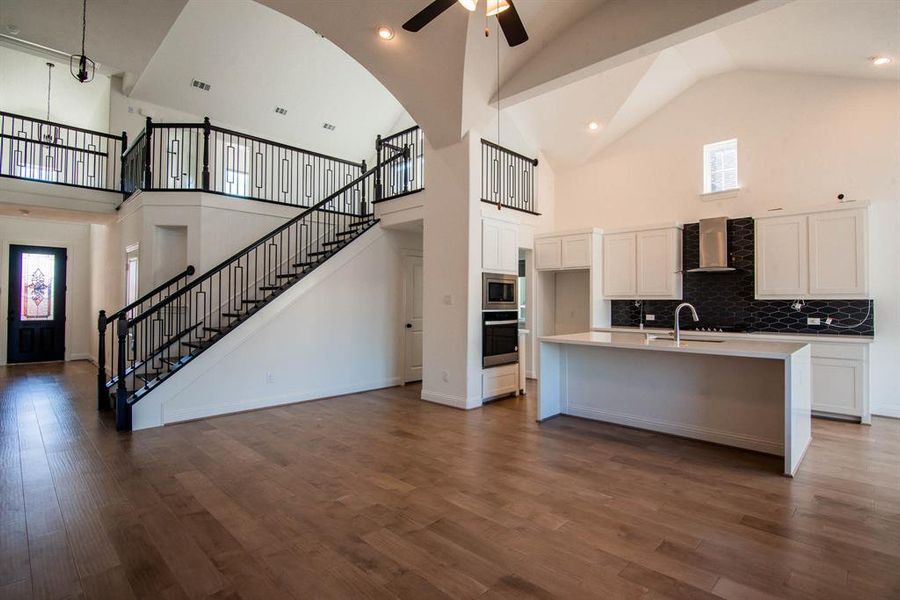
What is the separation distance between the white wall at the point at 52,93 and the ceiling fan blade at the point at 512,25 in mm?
9205

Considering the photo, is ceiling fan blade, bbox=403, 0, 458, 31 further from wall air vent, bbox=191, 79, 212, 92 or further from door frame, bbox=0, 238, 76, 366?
door frame, bbox=0, 238, 76, 366

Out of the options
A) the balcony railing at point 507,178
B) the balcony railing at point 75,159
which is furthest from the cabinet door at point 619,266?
the balcony railing at point 75,159

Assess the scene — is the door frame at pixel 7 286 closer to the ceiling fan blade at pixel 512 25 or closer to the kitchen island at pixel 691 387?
the kitchen island at pixel 691 387

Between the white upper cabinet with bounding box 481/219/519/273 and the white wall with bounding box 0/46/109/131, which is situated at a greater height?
the white wall with bounding box 0/46/109/131

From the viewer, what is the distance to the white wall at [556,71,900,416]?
528 centimetres

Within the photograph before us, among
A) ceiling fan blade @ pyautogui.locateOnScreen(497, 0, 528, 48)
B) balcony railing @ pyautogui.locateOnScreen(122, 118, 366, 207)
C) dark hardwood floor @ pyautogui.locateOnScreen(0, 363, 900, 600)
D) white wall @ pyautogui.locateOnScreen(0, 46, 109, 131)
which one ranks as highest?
white wall @ pyautogui.locateOnScreen(0, 46, 109, 131)

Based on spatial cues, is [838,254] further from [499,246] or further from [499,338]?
[499,338]

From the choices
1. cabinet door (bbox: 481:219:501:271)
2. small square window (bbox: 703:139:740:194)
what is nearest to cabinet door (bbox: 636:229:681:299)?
small square window (bbox: 703:139:740:194)

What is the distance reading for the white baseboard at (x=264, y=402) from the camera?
4906 millimetres

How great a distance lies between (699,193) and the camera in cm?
664

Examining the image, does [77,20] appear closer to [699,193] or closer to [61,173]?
[61,173]

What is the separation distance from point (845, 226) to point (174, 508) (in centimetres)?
723

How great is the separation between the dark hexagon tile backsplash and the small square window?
679 mm

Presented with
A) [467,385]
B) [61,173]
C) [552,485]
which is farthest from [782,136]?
[61,173]
